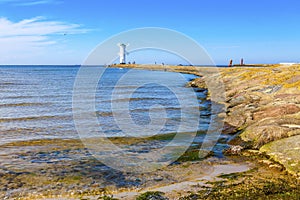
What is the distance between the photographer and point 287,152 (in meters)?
9.60

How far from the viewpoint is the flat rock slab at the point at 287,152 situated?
875 cm

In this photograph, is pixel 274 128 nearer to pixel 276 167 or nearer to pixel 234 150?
pixel 234 150

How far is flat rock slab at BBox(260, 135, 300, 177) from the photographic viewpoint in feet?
28.7

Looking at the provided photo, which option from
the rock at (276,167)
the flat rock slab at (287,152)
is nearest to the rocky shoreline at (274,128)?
the flat rock slab at (287,152)

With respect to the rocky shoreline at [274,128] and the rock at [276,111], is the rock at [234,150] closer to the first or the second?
the rocky shoreline at [274,128]

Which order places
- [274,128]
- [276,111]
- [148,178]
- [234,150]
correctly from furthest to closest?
1. [276,111]
2. [274,128]
3. [234,150]
4. [148,178]

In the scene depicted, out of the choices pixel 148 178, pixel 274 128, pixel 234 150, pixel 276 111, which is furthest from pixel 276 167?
pixel 276 111

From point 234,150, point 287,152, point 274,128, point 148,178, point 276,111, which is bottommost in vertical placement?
point 148,178

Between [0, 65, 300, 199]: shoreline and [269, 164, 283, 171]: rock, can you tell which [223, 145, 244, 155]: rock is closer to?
[0, 65, 300, 199]: shoreline

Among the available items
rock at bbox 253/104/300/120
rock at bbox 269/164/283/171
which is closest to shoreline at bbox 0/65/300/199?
rock at bbox 269/164/283/171

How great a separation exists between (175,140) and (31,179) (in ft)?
23.2

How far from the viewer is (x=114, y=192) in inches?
308

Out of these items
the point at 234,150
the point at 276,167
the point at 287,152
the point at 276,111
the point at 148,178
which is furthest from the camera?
the point at 276,111

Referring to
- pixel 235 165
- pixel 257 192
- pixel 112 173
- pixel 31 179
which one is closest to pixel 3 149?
pixel 31 179
